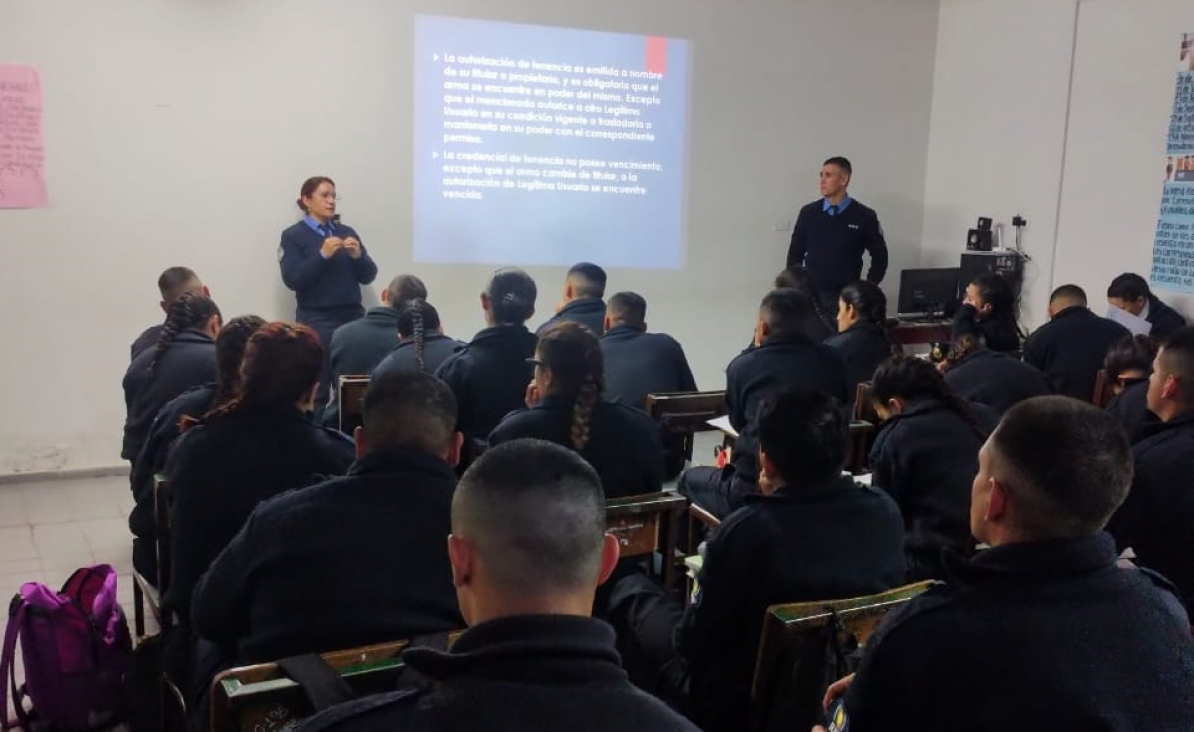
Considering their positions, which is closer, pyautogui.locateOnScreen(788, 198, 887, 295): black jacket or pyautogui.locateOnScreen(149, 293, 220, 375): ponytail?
pyautogui.locateOnScreen(149, 293, 220, 375): ponytail

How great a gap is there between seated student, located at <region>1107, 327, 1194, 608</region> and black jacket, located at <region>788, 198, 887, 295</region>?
3.85 metres

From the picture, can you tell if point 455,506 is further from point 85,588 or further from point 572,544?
point 85,588

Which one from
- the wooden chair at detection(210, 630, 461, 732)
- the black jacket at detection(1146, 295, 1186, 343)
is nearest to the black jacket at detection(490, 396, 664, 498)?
the wooden chair at detection(210, 630, 461, 732)

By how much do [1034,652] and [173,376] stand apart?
2.96 metres

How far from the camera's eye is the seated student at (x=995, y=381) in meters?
3.76

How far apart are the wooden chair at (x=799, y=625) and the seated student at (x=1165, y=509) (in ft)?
3.44

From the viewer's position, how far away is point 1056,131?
20.7 feet

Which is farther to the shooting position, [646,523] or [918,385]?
[918,385]

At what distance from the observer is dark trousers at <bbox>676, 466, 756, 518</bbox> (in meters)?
3.31

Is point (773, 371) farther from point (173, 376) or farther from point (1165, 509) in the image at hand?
point (173, 376)

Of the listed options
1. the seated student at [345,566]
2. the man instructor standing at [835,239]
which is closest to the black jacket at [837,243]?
the man instructor standing at [835,239]

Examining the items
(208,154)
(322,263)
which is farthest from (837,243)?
(208,154)

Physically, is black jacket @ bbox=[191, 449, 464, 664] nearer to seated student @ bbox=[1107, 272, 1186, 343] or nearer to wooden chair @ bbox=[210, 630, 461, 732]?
wooden chair @ bbox=[210, 630, 461, 732]

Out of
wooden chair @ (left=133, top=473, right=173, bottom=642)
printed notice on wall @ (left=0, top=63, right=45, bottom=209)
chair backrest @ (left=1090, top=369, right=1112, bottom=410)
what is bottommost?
wooden chair @ (left=133, top=473, right=173, bottom=642)
